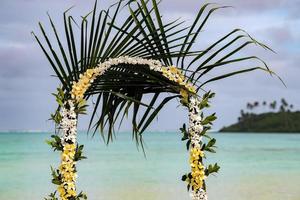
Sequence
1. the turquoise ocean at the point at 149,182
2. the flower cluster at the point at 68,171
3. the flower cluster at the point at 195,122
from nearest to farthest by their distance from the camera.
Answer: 1. the flower cluster at the point at 68,171
2. the flower cluster at the point at 195,122
3. the turquoise ocean at the point at 149,182

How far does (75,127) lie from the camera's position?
14.3 ft

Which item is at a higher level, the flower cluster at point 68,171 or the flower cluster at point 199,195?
the flower cluster at point 68,171

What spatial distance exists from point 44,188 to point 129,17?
1511cm

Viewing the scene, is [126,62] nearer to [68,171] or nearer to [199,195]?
[68,171]

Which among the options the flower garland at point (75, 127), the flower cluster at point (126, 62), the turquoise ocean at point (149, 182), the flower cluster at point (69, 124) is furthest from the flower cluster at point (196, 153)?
the turquoise ocean at point (149, 182)

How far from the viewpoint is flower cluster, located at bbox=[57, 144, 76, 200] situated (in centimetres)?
434

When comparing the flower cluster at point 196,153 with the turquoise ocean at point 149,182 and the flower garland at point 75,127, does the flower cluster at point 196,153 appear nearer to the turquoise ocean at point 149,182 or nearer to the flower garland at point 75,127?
the flower garland at point 75,127

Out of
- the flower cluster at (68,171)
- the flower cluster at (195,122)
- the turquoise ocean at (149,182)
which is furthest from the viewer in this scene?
the turquoise ocean at (149,182)

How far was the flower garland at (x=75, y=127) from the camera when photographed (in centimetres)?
434

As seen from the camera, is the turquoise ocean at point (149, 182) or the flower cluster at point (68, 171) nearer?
the flower cluster at point (68, 171)

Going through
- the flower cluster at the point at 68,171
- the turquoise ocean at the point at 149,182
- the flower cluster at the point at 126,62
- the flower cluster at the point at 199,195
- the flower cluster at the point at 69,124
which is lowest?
the turquoise ocean at the point at 149,182

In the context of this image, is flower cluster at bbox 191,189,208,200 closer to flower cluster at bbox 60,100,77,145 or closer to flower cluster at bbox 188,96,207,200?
flower cluster at bbox 188,96,207,200

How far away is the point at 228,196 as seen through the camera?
15.9m

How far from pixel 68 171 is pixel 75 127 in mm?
307
